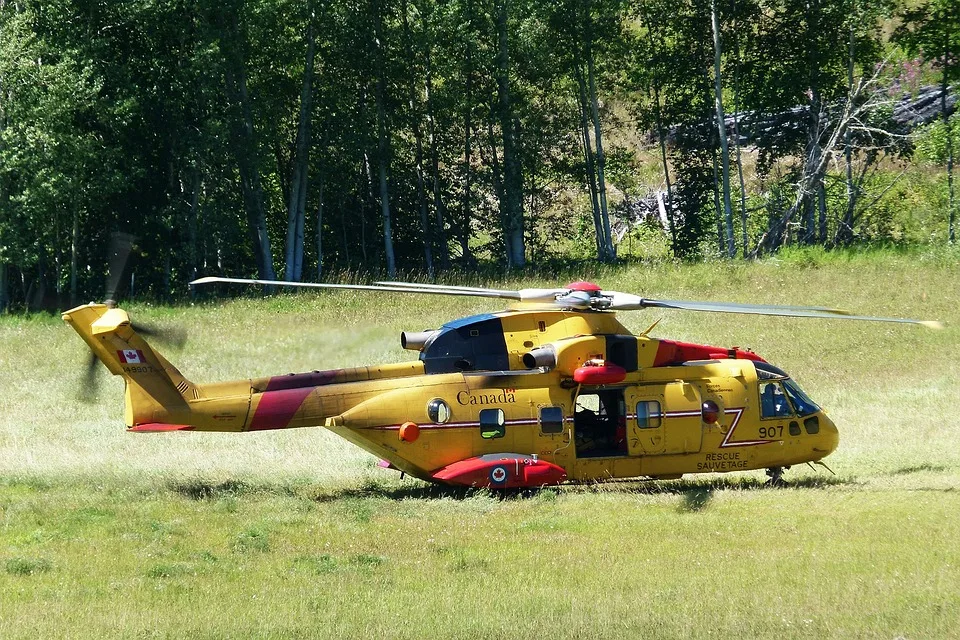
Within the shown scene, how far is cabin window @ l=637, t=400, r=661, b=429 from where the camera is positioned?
18031 mm

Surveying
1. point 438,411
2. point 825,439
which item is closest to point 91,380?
point 438,411

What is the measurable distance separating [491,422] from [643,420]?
254cm

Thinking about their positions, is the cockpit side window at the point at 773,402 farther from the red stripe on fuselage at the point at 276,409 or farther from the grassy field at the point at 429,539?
the red stripe on fuselage at the point at 276,409

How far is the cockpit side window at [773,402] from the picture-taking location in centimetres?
1864

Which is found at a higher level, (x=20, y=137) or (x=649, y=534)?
(x=20, y=137)

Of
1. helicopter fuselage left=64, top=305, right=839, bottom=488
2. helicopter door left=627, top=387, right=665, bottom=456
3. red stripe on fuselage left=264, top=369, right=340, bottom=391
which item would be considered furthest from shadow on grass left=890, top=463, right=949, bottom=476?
red stripe on fuselage left=264, top=369, right=340, bottom=391

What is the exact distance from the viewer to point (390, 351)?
30.0 meters

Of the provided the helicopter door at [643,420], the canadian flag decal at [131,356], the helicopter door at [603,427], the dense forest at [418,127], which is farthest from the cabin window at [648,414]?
the dense forest at [418,127]

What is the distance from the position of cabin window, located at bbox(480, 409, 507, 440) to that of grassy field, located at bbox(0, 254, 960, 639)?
40.0 inches

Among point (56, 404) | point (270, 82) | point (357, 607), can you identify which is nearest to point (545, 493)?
point (357, 607)

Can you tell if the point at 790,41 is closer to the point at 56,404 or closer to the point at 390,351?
the point at 390,351

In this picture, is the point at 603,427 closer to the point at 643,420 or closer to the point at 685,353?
the point at 643,420

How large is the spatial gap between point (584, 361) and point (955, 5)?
30.7 metres

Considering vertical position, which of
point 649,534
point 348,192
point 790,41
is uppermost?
point 790,41
